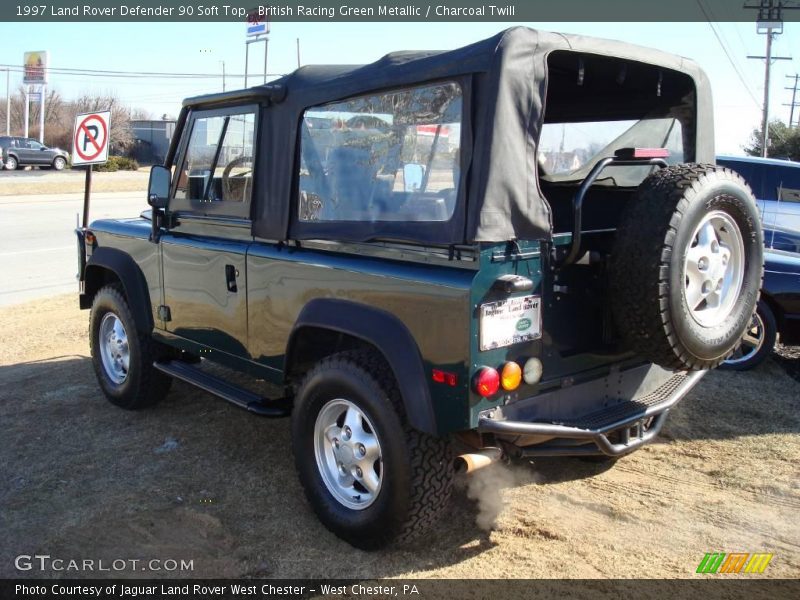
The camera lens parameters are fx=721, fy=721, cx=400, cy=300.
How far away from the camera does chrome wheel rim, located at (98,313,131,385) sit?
17.5 ft

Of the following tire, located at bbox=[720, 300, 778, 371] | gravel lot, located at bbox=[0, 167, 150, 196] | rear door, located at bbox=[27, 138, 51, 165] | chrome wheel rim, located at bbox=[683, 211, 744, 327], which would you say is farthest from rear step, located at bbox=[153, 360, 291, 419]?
rear door, located at bbox=[27, 138, 51, 165]

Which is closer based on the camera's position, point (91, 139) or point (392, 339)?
point (392, 339)

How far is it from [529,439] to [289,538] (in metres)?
1.30

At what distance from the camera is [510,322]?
2975mm

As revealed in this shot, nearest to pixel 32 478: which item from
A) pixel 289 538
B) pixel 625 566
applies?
pixel 289 538

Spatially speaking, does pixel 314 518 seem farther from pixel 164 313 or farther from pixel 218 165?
pixel 218 165

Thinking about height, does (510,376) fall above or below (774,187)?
below

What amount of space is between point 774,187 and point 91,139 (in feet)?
24.1

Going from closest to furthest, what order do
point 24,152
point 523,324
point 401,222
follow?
1. point 523,324
2. point 401,222
3. point 24,152

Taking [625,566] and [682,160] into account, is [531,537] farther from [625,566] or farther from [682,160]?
[682,160]

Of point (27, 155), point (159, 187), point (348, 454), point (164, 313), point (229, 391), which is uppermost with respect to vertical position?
point (27, 155)

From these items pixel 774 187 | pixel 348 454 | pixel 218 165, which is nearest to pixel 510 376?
pixel 348 454

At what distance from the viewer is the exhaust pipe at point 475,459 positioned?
3250mm

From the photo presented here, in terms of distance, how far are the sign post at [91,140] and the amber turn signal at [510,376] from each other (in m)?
6.18
